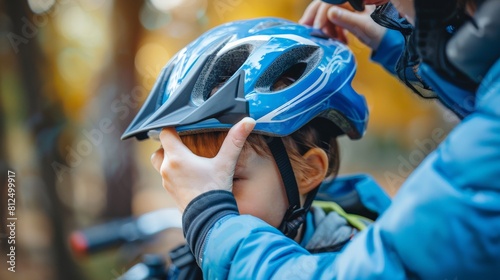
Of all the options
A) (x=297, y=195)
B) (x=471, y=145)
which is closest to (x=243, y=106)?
(x=297, y=195)

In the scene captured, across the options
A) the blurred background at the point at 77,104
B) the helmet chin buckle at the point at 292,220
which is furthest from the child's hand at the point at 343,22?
the blurred background at the point at 77,104

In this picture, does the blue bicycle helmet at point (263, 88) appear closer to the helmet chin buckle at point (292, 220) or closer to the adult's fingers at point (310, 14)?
the helmet chin buckle at point (292, 220)

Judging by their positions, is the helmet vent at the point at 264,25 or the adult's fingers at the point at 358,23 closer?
the helmet vent at the point at 264,25

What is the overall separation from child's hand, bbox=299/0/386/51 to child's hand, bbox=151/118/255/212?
872 millimetres

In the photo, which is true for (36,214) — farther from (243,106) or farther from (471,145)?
(471,145)

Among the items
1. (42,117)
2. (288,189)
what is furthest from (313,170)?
(42,117)

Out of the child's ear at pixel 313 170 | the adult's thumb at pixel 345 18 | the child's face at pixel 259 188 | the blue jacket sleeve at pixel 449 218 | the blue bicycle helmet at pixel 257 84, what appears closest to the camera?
the blue jacket sleeve at pixel 449 218

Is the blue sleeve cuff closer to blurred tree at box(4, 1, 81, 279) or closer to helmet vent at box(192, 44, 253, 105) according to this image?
helmet vent at box(192, 44, 253, 105)

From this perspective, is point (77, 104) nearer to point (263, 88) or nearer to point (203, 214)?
point (263, 88)

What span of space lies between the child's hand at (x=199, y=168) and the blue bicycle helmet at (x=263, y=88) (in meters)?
0.11

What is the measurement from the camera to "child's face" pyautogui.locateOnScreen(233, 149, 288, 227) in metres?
1.59

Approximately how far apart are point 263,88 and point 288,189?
38 centimetres

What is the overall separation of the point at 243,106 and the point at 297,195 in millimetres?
454

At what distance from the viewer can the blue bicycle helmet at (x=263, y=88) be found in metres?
1.48
